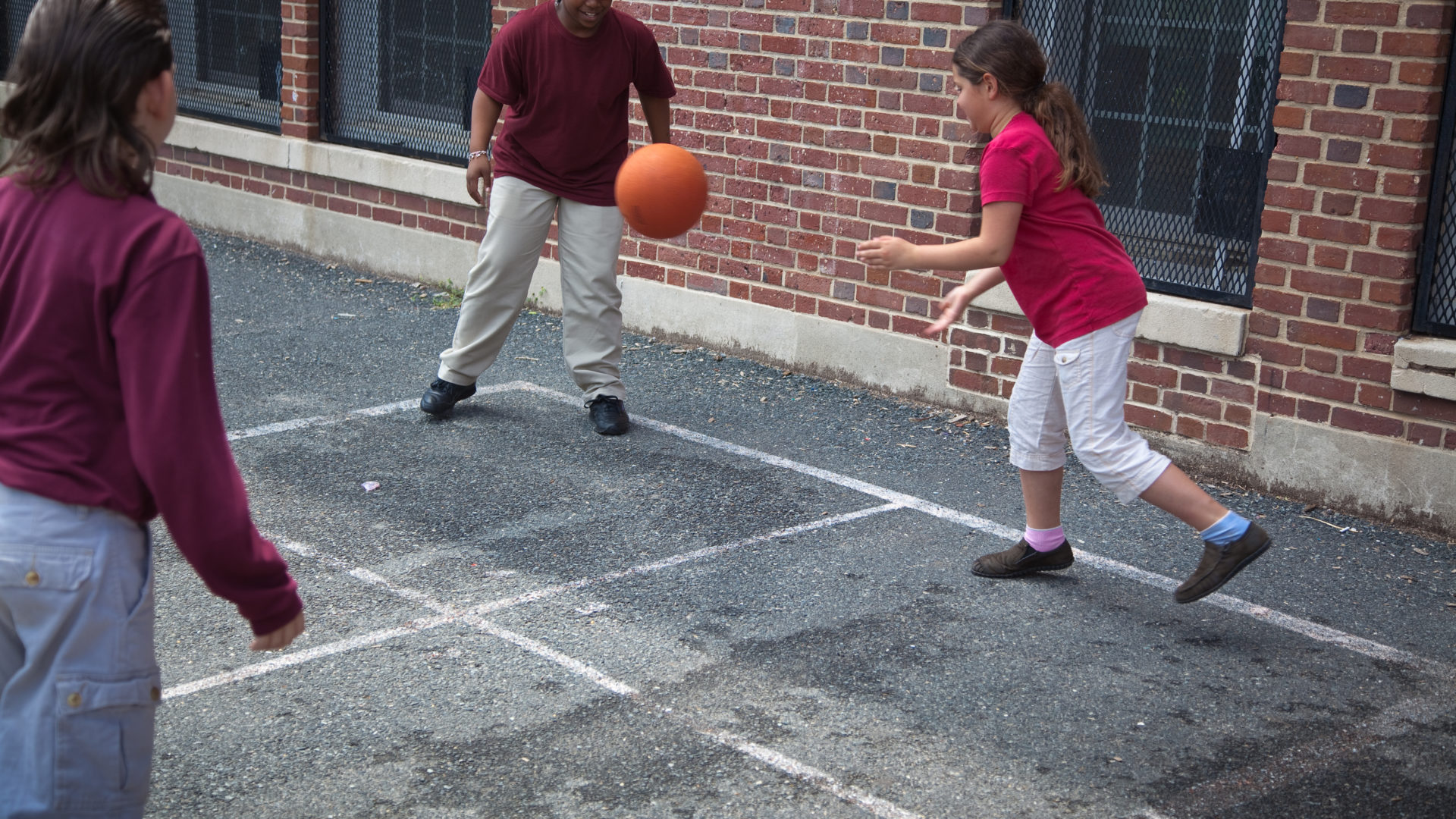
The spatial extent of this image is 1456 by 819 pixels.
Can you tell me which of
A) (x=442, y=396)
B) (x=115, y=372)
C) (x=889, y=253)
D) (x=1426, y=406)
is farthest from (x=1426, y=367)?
(x=115, y=372)

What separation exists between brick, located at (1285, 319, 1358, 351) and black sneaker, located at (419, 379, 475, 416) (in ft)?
12.0

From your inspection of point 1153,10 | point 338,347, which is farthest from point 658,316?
point 1153,10

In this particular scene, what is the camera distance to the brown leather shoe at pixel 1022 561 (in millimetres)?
5141

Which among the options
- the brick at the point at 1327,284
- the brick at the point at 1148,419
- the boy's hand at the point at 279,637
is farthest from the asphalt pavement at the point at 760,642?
the boy's hand at the point at 279,637

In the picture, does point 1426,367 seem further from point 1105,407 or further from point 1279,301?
point 1105,407

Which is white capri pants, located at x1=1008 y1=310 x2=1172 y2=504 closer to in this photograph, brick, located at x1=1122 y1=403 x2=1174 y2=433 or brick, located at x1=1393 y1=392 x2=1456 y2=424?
brick, located at x1=1393 y1=392 x2=1456 y2=424

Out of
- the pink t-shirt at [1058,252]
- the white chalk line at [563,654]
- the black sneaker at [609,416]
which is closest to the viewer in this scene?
the white chalk line at [563,654]

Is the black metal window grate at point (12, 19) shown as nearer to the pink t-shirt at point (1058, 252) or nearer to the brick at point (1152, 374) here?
the brick at point (1152, 374)

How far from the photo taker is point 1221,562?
4676 millimetres

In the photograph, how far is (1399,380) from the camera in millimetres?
5746

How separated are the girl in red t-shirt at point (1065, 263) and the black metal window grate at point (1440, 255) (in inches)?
67.8

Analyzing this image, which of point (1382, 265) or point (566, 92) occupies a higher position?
point (566, 92)

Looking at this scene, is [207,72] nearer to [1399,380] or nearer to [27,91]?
[1399,380]

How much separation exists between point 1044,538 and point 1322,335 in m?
1.75
